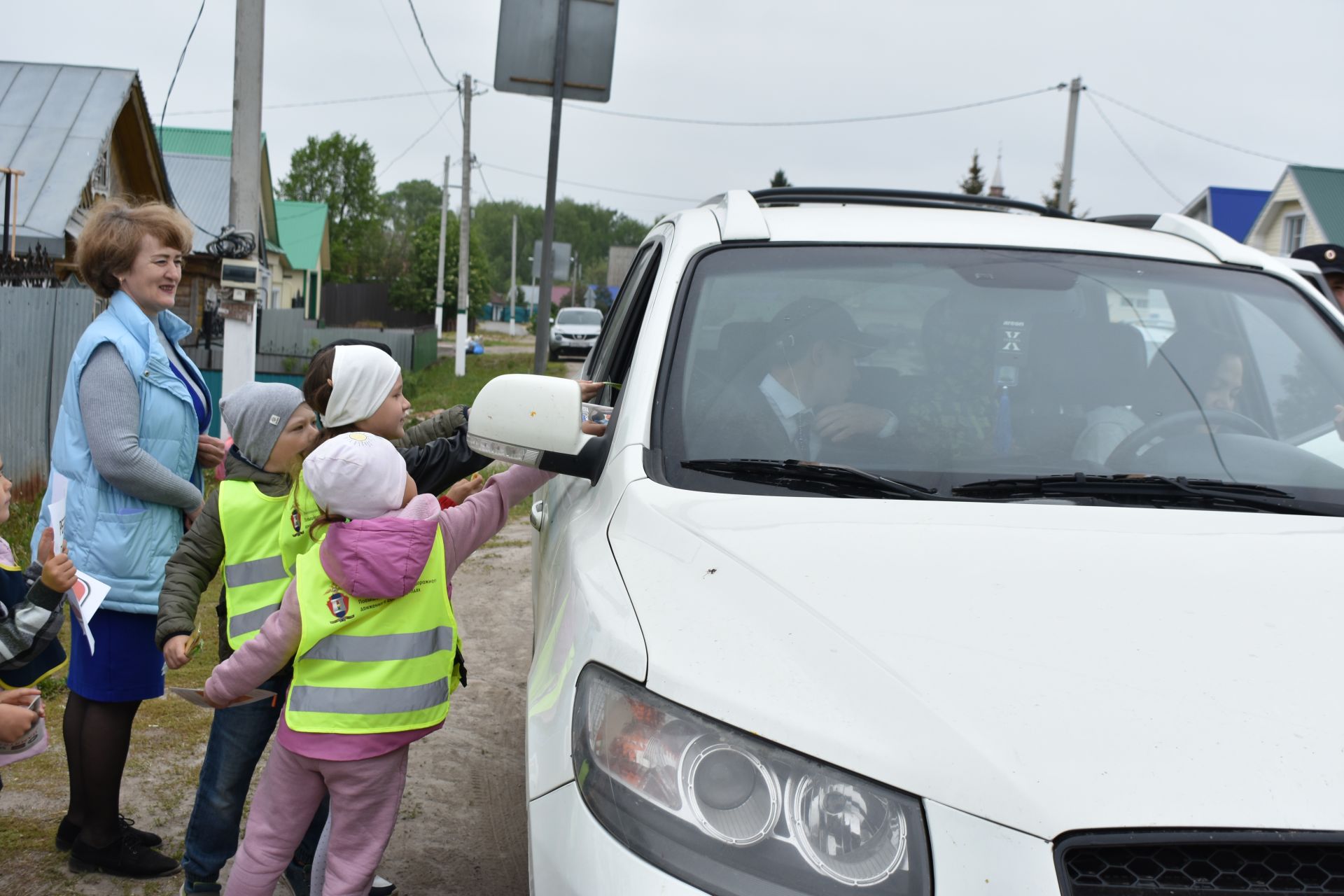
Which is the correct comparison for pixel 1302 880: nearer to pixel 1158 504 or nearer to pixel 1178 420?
pixel 1158 504

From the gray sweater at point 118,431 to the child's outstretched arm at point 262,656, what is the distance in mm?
745

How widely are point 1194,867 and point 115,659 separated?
2.83 meters

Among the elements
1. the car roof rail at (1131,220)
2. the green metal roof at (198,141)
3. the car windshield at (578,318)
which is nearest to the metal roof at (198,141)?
the green metal roof at (198,141)

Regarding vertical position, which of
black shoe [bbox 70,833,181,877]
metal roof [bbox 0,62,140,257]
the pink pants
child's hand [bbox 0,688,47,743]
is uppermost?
metal roof [bbox 0,62,140,257]

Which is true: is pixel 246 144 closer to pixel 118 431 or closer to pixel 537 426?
pixel 118 431

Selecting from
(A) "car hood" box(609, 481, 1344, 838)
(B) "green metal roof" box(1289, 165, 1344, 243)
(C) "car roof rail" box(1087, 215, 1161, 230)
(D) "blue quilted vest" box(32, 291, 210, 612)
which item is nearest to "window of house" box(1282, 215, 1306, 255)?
(B) "green metal roof" box(1289, 165, 1344, 243)

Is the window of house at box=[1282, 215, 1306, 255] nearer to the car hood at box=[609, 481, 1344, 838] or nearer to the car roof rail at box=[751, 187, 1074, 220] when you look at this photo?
the car roof rail at box=[751, 187, 1074, 220]

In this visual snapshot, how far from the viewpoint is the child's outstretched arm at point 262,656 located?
258 centimetres

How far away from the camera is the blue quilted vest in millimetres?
3225

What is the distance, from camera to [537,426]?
2484 mm

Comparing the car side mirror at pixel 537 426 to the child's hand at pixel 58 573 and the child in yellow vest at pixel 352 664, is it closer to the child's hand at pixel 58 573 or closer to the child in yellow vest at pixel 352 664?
the child in yellow vest at pixel 352 664

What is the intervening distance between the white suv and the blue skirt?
1157 mm

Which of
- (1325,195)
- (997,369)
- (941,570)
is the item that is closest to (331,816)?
(941,570)

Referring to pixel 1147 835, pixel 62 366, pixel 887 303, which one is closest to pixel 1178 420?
pixel 887 303
